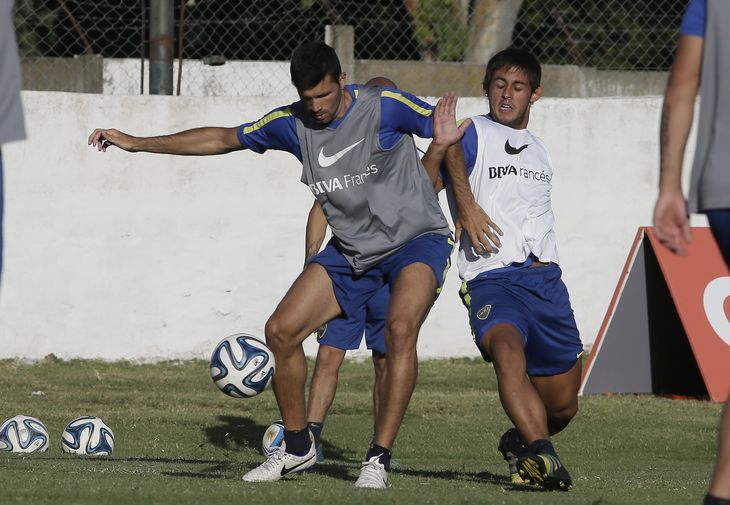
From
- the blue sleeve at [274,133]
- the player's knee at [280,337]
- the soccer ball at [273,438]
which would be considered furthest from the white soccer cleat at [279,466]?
the blue sleeve at [274,133]

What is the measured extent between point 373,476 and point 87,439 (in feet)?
9.43

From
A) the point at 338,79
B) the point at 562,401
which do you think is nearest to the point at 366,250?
the point at 338,79

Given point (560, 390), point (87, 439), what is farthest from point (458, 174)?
point (87, 439)

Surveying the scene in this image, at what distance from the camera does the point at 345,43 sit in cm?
1375

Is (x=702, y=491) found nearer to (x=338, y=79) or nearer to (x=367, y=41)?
(x=338, y=79)

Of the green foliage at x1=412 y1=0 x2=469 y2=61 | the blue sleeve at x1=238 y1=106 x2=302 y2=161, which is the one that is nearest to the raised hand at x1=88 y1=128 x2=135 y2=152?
the blue sleeve at x1=238 y1=106 x2=302 y2=161

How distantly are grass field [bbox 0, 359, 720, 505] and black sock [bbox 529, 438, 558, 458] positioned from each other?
0.69 ft

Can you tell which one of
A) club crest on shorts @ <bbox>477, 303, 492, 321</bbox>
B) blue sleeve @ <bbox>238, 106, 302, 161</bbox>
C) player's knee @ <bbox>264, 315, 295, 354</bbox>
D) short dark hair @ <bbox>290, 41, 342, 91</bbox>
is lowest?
player's knee @ <bbox>264, 315, 295, 354</bbox>

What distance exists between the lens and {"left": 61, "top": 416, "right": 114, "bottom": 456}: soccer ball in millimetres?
8672

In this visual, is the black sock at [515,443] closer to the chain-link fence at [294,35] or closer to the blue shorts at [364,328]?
the blue shorts at [364,328]

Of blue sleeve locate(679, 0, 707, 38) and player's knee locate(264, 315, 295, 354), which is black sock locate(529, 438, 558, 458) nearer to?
player's knee locate(264, 315, 295, 354)

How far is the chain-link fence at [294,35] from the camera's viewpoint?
45.2ft

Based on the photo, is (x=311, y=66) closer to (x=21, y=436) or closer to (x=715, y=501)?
(x=715, y=501)

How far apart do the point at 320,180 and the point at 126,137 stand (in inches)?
43.3
